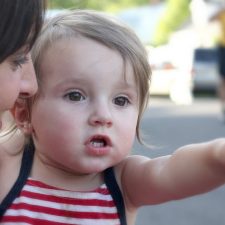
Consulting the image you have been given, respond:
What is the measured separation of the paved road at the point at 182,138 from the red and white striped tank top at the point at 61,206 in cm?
30

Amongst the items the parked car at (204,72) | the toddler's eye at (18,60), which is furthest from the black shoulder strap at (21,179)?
the parked car at (204,72)

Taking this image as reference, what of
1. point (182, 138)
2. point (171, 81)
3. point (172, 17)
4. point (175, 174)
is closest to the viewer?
point (175, 174)

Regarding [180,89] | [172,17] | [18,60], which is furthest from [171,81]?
[172,17]

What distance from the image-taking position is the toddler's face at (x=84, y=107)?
185 centimetres

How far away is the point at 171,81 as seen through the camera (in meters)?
18.4

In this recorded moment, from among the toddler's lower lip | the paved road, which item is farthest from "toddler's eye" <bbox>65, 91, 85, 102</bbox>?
the paved road

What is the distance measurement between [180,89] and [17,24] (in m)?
17.7

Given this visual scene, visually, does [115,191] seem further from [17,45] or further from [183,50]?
[183,50]

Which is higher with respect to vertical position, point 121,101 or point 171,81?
point 121,101

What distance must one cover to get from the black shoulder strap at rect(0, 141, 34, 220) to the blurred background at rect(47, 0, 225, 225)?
1.20 feet

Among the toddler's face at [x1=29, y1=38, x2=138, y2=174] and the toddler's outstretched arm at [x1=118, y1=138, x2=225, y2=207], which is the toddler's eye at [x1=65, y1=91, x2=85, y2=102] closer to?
the toddler's face at [x1=29, y1=38, x2=138, y2=174]

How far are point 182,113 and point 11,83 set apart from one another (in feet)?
42.7

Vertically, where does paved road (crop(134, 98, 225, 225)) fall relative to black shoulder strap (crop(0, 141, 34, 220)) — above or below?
below

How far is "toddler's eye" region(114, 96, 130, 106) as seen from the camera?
1.89 meters
